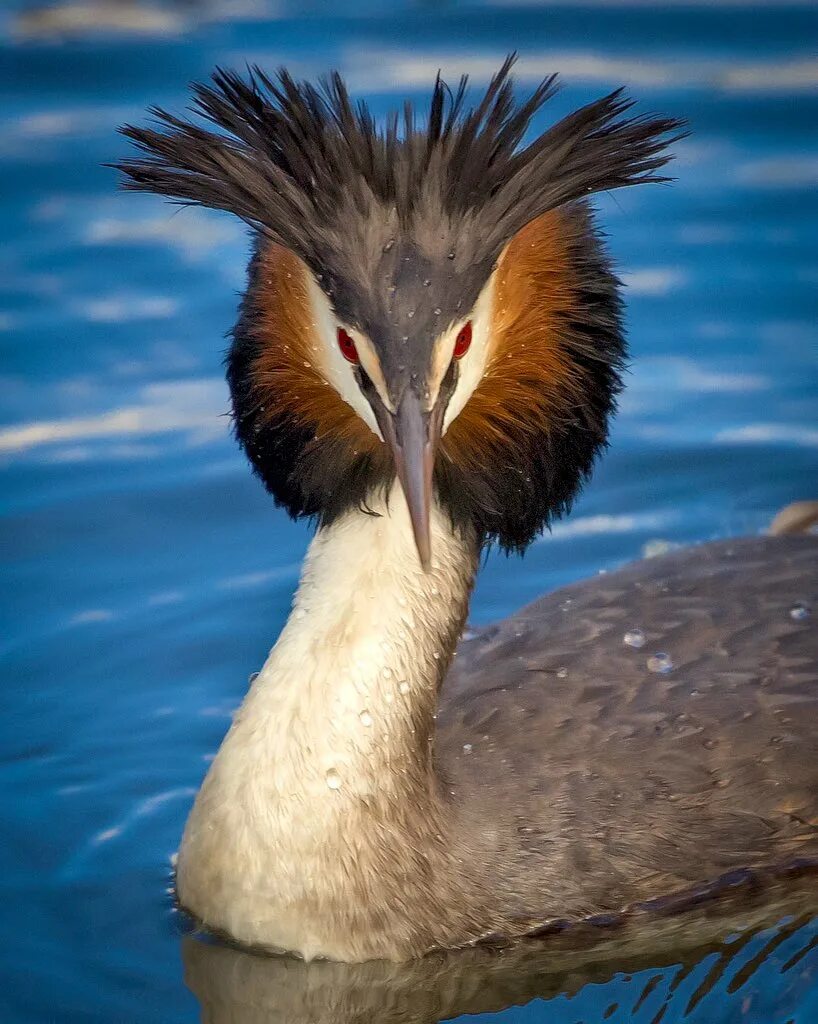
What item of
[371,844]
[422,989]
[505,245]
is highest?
[505,245]

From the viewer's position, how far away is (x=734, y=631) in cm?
525

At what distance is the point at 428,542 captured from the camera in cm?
406

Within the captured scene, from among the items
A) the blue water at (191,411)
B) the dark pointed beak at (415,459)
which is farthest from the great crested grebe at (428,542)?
the blue water at (191,411)

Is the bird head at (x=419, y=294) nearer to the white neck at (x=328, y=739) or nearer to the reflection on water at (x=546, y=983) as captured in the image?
the white neck at (x=328, y=739)

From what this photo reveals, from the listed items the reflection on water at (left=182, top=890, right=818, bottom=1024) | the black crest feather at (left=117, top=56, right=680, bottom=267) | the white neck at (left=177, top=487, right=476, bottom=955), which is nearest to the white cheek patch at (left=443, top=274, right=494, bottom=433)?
the black crest feather at (left=117, top=56, right=680, bottom=267)

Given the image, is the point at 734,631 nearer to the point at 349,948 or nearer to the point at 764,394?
the point at 349,948

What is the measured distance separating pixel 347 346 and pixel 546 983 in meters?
1.71

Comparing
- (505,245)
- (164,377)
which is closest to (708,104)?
(164,377)

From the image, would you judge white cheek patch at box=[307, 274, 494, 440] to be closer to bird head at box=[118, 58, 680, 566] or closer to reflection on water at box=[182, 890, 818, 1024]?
bird head at box=[118, 58, 680, 566]

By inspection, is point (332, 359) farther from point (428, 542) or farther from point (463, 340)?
point (428, 542)

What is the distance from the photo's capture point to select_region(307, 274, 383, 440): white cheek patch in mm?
4262

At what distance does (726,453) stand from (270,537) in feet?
6.12

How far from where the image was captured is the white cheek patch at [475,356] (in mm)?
4309

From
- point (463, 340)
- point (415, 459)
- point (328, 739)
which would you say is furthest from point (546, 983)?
point (463, 340)
